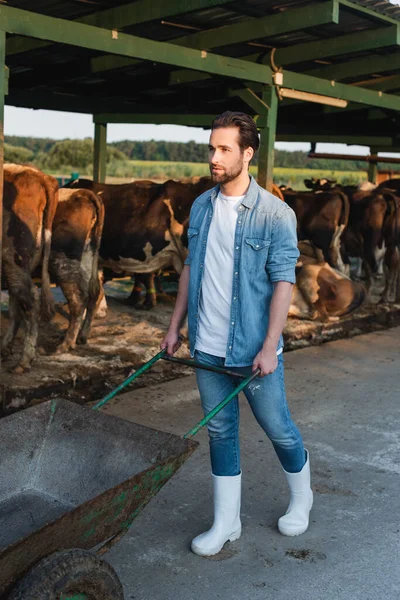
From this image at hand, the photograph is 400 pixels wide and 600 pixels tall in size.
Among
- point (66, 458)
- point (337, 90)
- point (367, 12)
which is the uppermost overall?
point (367, 12)

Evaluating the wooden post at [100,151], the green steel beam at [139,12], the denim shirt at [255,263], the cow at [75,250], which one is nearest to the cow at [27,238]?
A: the cow at [75,250]

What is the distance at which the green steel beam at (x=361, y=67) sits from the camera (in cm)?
871

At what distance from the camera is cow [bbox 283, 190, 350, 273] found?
38.1 ft

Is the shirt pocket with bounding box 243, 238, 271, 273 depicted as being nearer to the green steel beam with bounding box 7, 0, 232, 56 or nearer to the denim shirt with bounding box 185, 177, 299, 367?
the denim shirt with bounding box 185, 177, 299, 367

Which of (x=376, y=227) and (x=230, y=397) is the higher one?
(x=376, y=227)

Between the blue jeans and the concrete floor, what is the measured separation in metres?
0.43

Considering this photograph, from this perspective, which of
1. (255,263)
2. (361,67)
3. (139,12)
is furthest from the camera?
(361,67)

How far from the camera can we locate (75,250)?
773 cm

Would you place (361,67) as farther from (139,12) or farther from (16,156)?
(16,156)

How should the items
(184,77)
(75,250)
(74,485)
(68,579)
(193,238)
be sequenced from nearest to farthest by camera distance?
(68,579) < (74,485) < (193,238) < (75,250) < (184,77)

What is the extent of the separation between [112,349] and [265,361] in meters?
4.54

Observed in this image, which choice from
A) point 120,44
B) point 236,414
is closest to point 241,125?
point 236,414

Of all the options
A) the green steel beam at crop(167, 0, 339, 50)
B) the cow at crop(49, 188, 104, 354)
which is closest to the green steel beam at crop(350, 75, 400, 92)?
the green steel beam at crop(167, 0, 339, 50)

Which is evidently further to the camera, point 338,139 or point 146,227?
point 338,139
